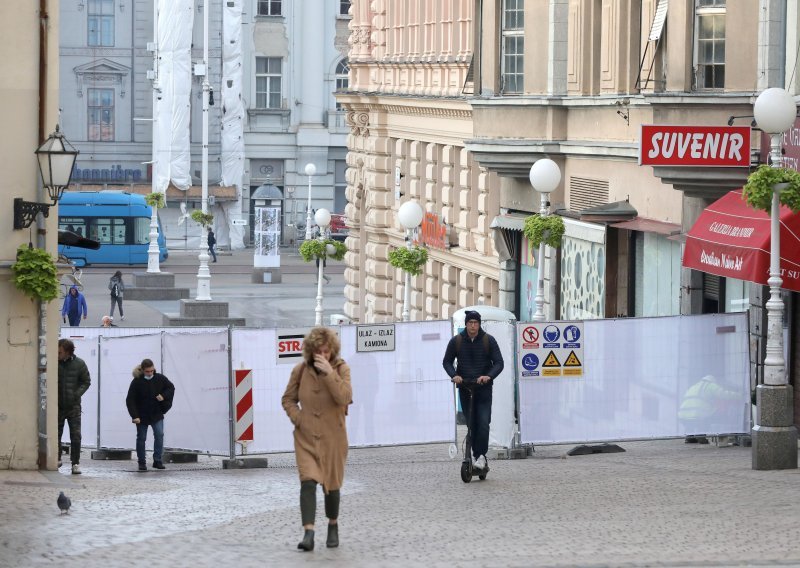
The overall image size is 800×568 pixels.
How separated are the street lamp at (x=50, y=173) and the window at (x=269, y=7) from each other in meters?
68.7

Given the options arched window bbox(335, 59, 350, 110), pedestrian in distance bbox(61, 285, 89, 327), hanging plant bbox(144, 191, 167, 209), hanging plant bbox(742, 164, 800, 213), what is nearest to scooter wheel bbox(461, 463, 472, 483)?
hanging plant bbox(742, 164, 800, 213)

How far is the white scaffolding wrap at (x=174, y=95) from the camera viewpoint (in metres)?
81.9

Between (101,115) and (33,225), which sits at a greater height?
(101,115)

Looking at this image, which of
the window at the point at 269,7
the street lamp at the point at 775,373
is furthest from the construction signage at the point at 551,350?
the window at the point at 269,7

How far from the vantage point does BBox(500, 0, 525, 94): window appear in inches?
1278

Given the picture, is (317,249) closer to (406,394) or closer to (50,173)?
(406,394)

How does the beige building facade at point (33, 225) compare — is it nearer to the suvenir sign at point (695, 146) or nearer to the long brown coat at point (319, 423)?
the long brown coat at point (319, 423)

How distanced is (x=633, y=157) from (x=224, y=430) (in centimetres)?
901

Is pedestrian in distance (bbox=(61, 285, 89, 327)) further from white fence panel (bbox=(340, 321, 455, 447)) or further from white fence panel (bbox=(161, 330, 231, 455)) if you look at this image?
white fence panel (bbox=(340, 321, 455, 447))

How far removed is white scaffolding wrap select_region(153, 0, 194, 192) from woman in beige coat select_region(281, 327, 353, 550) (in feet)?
228

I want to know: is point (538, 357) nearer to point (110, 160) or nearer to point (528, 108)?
point (528, 108)

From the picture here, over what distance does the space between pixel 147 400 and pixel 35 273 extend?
3289mm

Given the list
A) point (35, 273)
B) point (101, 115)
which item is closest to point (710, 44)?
point (35, 273)

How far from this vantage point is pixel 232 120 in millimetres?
84812
